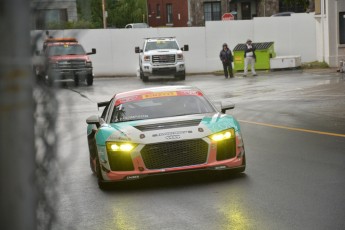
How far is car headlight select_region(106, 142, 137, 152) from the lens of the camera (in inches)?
426

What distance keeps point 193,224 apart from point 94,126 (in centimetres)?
474

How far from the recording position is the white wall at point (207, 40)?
45750 mm

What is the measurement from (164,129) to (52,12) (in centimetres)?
851

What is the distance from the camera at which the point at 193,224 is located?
8305 millimetres

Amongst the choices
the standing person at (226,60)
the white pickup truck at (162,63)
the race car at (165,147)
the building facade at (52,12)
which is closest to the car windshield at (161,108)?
the race car at (165,147)

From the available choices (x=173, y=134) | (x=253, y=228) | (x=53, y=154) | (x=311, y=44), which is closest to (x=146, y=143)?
(x=173, y=134)

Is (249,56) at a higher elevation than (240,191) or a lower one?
higher

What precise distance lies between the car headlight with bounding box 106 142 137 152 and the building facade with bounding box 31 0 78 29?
27.0 feet

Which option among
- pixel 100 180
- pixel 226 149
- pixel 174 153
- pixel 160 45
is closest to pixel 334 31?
pixel 160 45

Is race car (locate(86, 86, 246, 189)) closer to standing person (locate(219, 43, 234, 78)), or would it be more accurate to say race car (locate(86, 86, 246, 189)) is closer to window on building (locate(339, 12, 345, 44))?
standing person (locate(219, 43, 234, 78))

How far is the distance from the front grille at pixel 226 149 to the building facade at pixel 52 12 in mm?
8534

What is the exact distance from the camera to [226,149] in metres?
11.1

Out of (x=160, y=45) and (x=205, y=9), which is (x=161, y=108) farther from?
(x=205, y=9)

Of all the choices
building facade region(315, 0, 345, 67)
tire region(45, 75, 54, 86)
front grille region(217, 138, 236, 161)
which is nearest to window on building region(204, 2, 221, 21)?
building facade region(315, 0, 345, 67)
